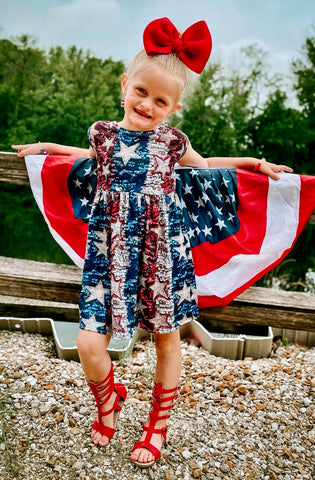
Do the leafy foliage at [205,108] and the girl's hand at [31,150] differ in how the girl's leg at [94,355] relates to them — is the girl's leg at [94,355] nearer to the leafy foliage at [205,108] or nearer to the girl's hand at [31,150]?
the girl's hand at [31,150]

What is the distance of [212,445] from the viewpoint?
2051 mm

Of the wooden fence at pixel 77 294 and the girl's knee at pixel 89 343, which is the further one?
the wooden fence at pixel 77 294

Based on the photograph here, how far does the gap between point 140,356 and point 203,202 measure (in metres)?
1.23

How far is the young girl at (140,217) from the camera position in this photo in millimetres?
1706

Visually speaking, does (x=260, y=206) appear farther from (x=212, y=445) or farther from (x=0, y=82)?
(x=0, y=82)

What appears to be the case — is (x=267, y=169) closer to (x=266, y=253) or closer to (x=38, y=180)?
(x=266, y=253)

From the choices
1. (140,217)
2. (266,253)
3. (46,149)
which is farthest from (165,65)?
(266,253)

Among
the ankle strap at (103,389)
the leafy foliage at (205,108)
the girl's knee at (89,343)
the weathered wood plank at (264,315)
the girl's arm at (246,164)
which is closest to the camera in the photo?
the girl's knee at (89,343)

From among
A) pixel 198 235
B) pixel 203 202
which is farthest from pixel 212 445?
pixel 203 202

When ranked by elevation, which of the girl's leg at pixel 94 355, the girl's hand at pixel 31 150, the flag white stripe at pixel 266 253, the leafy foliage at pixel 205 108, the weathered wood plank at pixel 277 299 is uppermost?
the leafy foliage at pixel 205 108

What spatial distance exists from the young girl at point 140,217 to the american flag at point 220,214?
14.9 inches

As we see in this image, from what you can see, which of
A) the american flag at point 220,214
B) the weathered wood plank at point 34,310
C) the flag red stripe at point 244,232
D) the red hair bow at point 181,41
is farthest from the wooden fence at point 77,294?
the red hair bow at point 181,41

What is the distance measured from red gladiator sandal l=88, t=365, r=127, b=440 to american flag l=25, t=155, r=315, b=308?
26.7 inches

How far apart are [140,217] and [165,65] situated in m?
0.64
